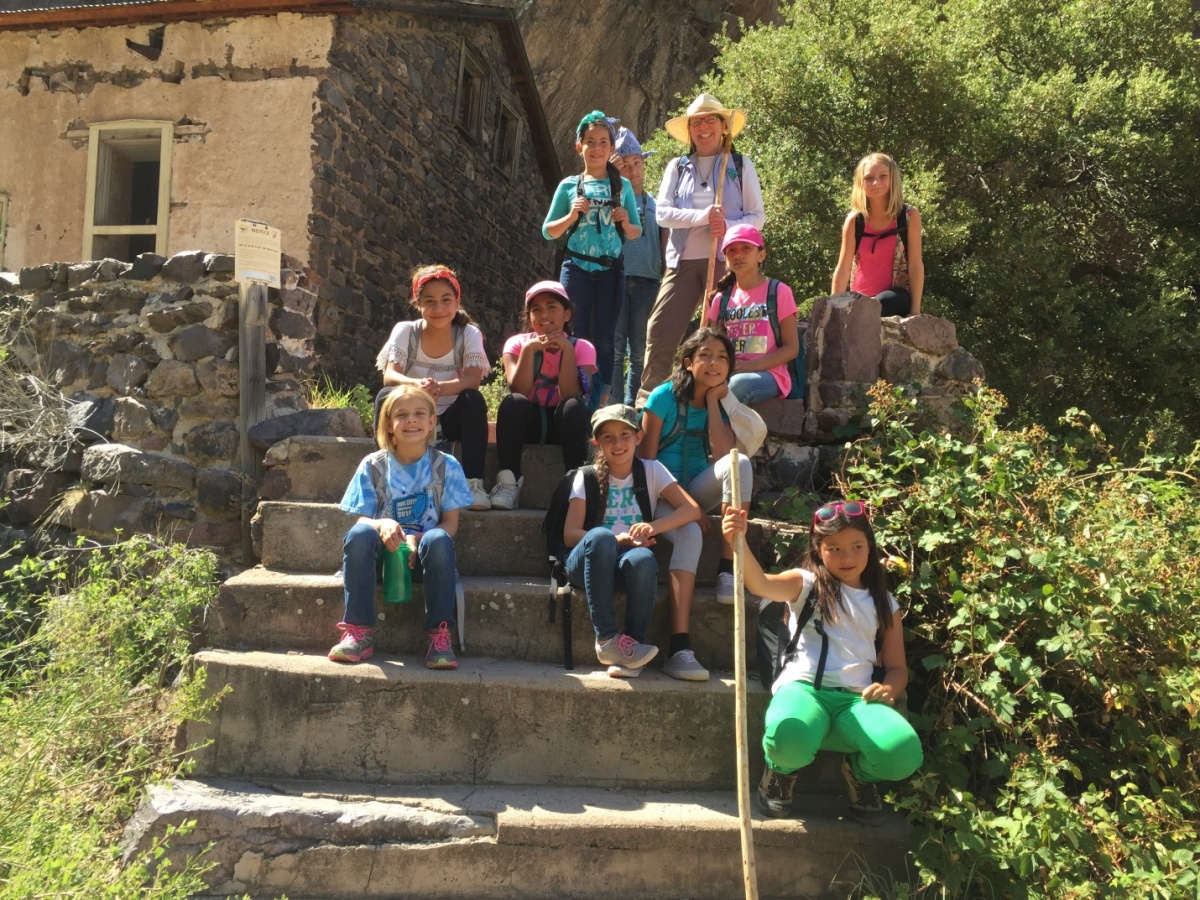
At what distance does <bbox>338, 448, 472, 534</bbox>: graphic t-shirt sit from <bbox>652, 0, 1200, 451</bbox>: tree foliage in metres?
5.48

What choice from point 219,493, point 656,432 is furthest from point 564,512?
point 219,493

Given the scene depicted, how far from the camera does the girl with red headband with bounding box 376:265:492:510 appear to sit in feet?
14.2

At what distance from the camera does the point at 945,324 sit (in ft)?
14.4

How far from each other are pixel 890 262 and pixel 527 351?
1.99 meters

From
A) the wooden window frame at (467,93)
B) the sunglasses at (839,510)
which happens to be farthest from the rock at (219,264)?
the wooden window frame at (467,93)

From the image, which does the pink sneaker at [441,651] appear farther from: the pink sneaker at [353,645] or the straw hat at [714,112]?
the straw hat at [714,112]

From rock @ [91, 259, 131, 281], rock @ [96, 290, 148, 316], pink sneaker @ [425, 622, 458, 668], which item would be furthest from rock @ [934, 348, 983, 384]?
rock @ [91, 259, 131, 281]

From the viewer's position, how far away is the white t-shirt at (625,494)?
361 centimetres

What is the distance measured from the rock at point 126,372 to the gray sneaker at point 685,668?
11.3 feet

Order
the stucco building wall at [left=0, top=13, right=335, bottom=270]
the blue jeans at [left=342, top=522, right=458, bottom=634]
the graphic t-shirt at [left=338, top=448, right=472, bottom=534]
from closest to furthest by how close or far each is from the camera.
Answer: the blue jeans at [left=342, top=522, right=458, bottom=634], the graphic t-shirt at [left=338, top=448, right=472, bottom=534], the stucco building wall at [left=0, top=13, right=335, bottom=270]

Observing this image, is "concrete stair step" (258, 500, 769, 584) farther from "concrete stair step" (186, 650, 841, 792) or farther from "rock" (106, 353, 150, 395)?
"rock" (106, 353, 150, 395)

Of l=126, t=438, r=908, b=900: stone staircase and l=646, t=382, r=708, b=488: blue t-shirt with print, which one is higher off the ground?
l=646, t=382, r=708, b=488: blue t-shirt with print

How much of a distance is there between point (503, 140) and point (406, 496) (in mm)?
9130

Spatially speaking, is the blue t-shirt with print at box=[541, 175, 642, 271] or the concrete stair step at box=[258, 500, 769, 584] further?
the blue t-shirt with print at box=[541, 175, 642, 271]
